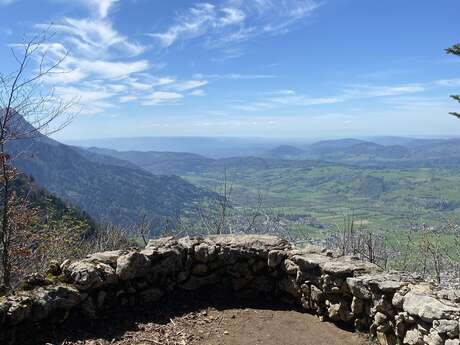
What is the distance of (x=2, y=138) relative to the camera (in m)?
9.95

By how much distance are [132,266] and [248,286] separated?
2.98m

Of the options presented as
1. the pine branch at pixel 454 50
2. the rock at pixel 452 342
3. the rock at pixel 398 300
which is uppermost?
the pine branch at pixel 454 50

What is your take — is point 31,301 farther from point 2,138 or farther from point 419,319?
point 419,319

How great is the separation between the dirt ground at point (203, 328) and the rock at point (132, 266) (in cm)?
77

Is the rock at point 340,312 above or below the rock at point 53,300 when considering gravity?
below

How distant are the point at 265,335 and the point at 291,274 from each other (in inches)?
70.8

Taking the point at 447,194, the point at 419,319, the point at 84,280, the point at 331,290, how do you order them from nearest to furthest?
the point at 419,319
the point at 84,280
the point at 331,290
the point at 447,194

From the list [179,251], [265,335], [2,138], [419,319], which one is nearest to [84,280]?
[179,251]

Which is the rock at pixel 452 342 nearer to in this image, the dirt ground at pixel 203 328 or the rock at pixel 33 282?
the dirt ground at pixel 203 328

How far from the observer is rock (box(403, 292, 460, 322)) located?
6176 mm

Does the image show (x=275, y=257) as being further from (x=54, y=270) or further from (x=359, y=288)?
(x=54, y=270)

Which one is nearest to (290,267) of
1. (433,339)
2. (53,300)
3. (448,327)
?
(433,339)

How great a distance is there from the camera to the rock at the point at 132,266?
8.71 m

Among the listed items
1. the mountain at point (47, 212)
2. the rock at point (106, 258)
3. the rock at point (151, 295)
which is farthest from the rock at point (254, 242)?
the mountain at point (47, 212)
